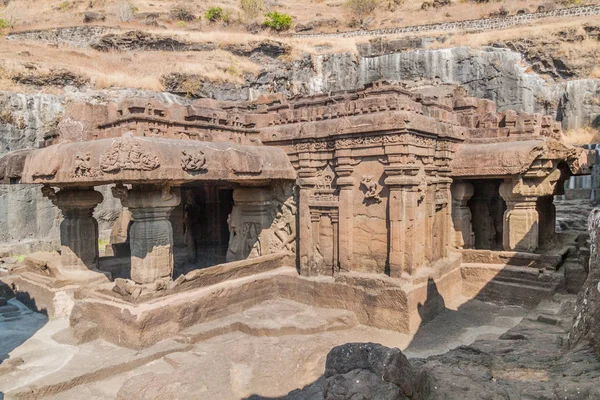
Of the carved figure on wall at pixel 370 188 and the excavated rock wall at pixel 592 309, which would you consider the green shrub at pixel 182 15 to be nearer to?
the carved figure on wall at pixel 370 188

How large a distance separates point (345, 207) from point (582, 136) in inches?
836

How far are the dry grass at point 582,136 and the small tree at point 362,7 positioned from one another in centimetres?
2610

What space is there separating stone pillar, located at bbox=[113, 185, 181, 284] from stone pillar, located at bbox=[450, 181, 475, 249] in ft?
18.3

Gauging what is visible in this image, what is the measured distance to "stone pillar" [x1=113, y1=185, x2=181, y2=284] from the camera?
638cm

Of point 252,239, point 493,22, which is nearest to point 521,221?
point 252,239

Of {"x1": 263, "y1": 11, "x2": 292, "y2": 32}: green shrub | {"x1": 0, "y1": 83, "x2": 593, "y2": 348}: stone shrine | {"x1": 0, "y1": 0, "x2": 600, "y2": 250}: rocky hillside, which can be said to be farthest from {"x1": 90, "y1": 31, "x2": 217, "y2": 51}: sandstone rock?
{"x1": 0, "y1": 83, "x2": 593, "y2": 348}: stone shrine

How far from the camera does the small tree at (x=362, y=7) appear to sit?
44688 millimetres

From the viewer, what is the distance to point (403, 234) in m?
7.01

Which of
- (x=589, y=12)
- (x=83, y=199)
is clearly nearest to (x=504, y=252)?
(x=83, y=199)

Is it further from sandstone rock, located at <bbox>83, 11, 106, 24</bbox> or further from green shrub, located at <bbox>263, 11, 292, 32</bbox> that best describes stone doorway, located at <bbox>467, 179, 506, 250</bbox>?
sandstone rock, located at <bbox>83, 11, 106, 24</bbox>

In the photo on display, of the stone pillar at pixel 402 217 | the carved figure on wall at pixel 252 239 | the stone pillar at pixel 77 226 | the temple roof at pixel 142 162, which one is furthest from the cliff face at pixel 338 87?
the stone pillar at pixel 402 217

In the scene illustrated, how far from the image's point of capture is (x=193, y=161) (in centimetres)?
621

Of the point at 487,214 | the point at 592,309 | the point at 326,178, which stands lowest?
the point at 592,309

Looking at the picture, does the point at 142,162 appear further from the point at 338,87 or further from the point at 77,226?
the point at 338,87
